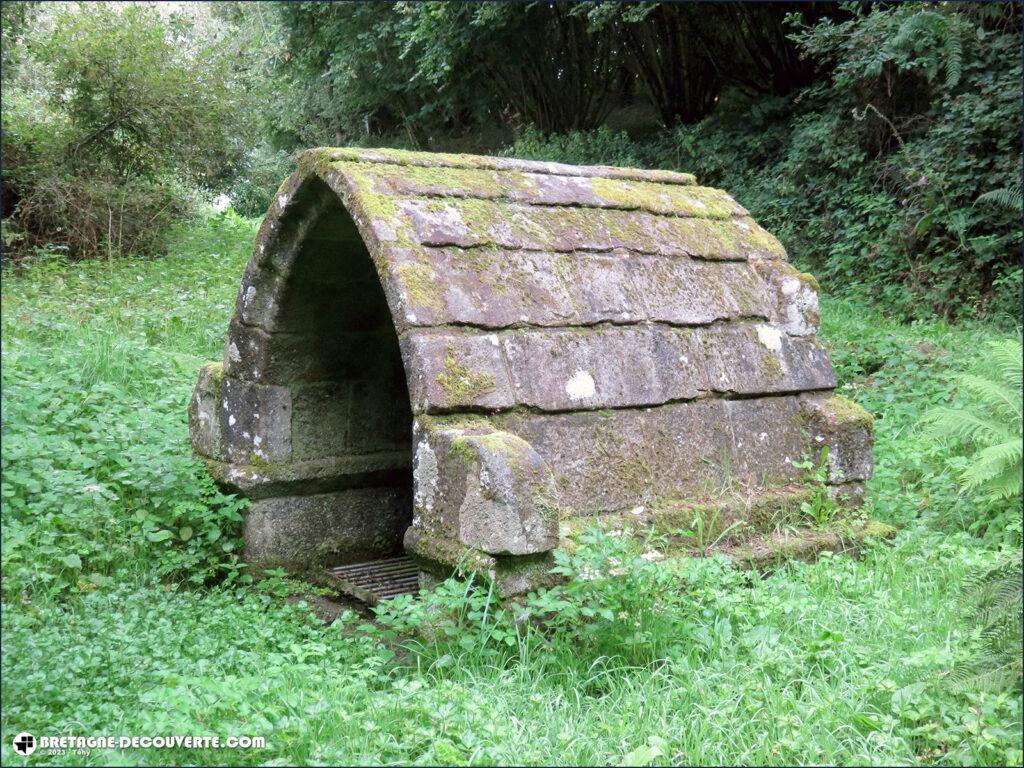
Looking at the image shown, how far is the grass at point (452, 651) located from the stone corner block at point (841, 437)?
1.06 ft

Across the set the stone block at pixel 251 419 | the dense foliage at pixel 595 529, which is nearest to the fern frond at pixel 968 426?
the dense foliage at pixel 595 529

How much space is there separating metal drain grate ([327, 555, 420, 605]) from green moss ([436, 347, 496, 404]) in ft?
4.19

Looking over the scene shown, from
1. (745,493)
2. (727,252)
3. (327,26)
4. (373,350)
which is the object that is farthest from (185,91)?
(745,493)

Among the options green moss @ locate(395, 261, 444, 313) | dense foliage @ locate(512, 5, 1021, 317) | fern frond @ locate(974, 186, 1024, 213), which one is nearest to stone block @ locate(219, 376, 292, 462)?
green moss @ locate(395, 261, 444, 313)

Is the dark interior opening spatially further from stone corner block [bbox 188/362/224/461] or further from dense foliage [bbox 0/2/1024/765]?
dense foliage [bbox 0/2/1024/765]

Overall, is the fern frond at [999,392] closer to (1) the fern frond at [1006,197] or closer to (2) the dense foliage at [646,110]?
(2) the dense foliage at [646,110]

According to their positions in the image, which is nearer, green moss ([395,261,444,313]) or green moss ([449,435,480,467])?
green moss ([449,435,480,467])

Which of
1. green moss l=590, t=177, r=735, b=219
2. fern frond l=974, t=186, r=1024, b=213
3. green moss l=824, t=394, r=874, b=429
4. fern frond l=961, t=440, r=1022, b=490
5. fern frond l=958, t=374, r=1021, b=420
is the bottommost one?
fern frond l=961, t=440, r=1022, b=490

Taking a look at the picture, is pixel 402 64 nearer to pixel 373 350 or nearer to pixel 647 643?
pixel 373 350

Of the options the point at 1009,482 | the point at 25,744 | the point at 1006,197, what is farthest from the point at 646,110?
the point at 25,744

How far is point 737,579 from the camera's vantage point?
3346 mm

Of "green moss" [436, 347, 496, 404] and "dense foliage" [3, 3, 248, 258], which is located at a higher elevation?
"dense foliage" [3, 3, 248, 258]

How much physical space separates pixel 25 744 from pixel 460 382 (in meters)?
1.57

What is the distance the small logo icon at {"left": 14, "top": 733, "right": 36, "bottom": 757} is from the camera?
2246 mm
